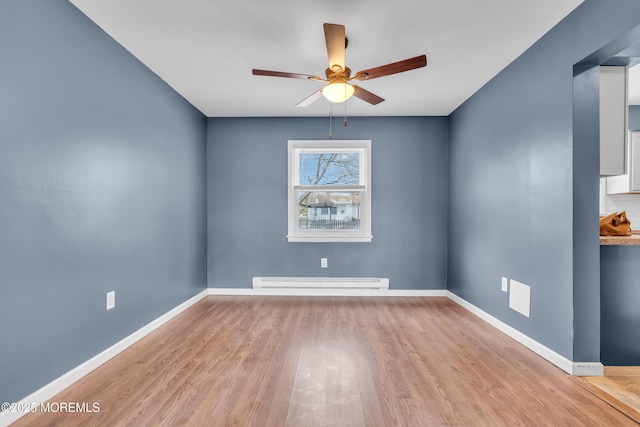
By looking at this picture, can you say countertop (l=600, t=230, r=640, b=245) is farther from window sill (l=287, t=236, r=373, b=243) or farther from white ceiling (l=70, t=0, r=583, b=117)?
window sill (l=287, t=236, r=373, b=243)

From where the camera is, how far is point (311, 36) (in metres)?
2.18

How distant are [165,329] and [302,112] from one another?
2926 millimetres

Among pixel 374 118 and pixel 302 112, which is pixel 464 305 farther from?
pixel 302 112

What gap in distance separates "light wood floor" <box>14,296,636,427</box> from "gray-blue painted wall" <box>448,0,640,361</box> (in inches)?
14.8

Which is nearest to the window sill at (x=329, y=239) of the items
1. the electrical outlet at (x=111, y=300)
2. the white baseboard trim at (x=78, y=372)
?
the white baseboard trim at (x=78, y=372)

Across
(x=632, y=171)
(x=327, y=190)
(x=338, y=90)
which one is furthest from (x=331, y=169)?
(x=632, y=171)

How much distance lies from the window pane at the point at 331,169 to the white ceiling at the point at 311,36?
1.03 metres

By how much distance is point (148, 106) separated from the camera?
269 cm

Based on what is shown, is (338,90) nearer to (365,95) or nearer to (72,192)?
(365,95)

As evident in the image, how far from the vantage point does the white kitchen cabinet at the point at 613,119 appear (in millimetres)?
2000

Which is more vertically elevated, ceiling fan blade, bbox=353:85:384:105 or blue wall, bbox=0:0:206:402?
ceiling fan blade, bbox=353:85:384:105

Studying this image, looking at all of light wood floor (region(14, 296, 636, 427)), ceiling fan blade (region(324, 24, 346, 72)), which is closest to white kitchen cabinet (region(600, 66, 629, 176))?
light wood floor (region(14, 296, 636, 427))

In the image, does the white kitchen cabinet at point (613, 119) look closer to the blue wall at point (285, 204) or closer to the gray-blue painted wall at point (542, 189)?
the gray-blue painted wall at point (542, 189)

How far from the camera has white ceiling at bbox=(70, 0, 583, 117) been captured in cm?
189
